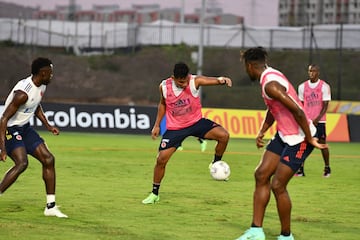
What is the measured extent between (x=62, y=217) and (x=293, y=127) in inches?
149

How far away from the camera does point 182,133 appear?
50.3 ft

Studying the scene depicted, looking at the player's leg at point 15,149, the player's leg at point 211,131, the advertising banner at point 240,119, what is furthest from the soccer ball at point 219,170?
the advertising banner at point 240,119

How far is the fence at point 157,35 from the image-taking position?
53.4 metres

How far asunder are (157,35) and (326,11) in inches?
529

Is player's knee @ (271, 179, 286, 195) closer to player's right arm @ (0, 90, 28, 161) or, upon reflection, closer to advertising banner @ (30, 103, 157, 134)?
player's right arm @ (0, 90, 28, 161)

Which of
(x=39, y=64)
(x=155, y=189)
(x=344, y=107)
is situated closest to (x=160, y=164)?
(x=155, y=189)

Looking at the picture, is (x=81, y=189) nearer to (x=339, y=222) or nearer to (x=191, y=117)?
(x=191, y=117)

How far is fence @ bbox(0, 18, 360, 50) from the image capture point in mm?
53438

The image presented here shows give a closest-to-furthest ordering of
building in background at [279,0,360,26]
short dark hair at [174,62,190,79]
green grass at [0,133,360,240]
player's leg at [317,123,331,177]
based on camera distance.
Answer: green grass at [0,133,360,240], short dark hair at [174,62,190,79], player's leg at [317,123,331,177], building in background at [279,0,360,26]

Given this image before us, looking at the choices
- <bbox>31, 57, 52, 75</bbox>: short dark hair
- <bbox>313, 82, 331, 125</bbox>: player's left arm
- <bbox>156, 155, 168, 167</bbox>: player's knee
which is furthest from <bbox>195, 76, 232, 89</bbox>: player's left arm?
<bbox>313, 82, 331, 125</bbox>: player's left arm

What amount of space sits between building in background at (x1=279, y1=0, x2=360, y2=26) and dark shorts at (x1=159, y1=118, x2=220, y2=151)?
32.1m

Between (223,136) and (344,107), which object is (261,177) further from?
(344,107)

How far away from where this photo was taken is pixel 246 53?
10.8 meters

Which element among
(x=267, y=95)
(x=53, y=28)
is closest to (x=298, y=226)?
(x=267, y=95)
